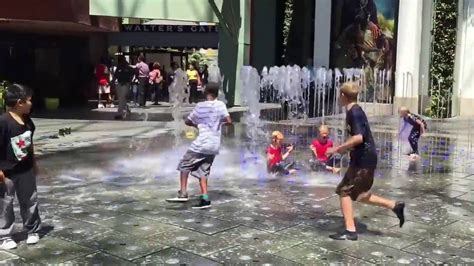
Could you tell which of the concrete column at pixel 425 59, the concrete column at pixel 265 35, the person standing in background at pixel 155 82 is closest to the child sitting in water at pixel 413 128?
the concrete column at pixel 425 59

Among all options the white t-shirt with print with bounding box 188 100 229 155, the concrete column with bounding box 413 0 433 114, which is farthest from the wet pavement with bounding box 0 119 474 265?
the concrete column with bounding box 413 0 433 114

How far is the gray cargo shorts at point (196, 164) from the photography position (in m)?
6.62

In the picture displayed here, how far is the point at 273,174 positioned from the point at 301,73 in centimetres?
1227

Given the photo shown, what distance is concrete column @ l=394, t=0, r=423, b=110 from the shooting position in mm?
18188

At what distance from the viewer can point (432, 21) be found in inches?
732

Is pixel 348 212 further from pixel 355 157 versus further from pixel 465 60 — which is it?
pixel 465 60

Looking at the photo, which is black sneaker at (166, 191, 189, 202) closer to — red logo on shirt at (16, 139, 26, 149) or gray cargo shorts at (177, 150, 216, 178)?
gray cargo shorts at (177, 150, 216, 178)

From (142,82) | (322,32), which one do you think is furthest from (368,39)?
(142,82)

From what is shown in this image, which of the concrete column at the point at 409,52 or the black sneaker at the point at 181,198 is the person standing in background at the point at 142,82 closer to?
the concrete column at the point at 409,52

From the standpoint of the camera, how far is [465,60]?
60.7 ft

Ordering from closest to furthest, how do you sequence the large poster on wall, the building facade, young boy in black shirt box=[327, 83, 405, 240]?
1. young boy in black shirt box=[327, 83, 405, 240]
2. the building facade
3. the large poster on wall

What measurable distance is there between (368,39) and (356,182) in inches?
621

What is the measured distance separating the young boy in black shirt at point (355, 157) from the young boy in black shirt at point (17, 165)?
2589 millimetres

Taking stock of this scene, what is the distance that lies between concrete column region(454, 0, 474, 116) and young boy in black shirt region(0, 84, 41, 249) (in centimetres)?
1577
